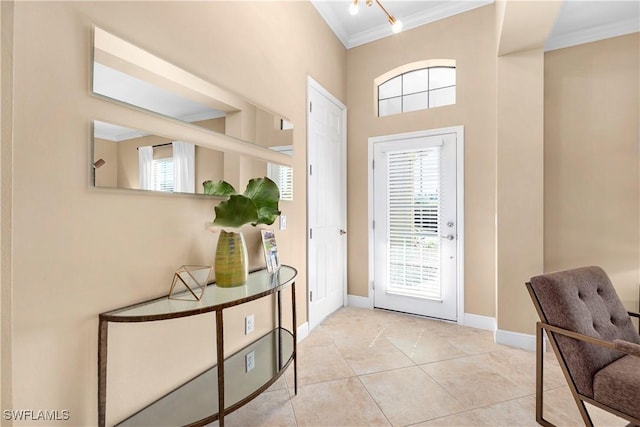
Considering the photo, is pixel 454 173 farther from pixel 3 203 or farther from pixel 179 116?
pixel 3 203

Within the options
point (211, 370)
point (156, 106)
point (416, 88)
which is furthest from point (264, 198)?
point (416, 88)

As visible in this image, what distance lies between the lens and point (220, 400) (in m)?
1.32

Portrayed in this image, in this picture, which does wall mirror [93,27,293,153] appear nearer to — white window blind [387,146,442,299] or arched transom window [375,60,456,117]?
white window blind [387,146,442,299]

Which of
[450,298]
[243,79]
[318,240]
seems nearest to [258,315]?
[318,240]

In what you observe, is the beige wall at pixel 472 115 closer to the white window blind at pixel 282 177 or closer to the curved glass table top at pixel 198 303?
the white window blind at pixel 282 177

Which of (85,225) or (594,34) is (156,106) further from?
(594,34)

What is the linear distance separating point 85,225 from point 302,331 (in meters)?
1.98

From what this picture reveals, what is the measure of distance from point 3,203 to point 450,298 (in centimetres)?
338

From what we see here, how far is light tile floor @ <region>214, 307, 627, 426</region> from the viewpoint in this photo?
5.44ft

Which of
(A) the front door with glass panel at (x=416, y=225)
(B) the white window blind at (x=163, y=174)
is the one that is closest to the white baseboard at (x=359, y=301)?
(A) the front door with glass panel at (x=416, y=225)

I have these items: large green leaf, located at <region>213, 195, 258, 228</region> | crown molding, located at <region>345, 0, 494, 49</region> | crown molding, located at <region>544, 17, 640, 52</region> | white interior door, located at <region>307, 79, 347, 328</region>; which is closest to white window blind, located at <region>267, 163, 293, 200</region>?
white interior door, located at <region>307, 79, 347, 328</region>

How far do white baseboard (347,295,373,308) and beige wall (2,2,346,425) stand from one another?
216cm

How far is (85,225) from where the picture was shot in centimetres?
A: 117

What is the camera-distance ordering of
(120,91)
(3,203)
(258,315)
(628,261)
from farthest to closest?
(628,261) → (258,315) → (120,91) → (3,203)
